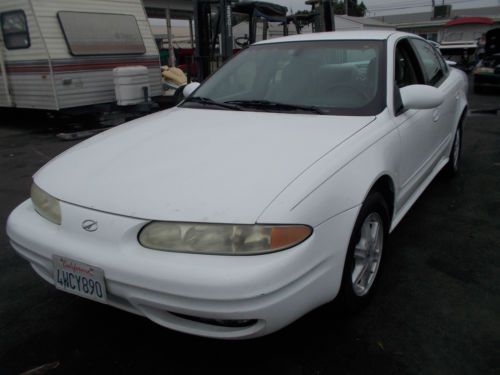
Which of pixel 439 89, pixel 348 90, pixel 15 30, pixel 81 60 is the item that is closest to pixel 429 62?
pixel 439 89

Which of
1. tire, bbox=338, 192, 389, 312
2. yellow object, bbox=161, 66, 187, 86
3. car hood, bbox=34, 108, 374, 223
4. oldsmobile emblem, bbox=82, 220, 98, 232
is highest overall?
car hood, bbox=34, 108, 374, 223

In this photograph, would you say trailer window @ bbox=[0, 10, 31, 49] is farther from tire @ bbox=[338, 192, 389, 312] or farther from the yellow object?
tire @ bbox=[338, 192, 389, 312]

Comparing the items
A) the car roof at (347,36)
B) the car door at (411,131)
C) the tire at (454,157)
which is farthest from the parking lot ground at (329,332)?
the car roof at (347,36)

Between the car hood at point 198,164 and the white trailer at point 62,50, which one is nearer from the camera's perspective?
the car hood at point 198,164

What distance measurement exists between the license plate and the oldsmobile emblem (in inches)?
5.8

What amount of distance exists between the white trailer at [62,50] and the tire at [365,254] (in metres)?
6.99

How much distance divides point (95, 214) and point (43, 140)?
21.0 ft

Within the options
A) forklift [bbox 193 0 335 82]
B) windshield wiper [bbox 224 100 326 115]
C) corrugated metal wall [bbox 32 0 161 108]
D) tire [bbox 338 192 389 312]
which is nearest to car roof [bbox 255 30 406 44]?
windshield wiper [bbox 224 100 326 115]

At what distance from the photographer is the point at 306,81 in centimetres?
304

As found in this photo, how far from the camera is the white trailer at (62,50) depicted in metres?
7.92

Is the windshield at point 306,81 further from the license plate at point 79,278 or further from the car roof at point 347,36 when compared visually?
the license plate at point 79,278

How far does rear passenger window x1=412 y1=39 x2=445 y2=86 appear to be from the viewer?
3.73 m

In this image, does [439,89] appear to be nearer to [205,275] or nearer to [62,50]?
[205,275]

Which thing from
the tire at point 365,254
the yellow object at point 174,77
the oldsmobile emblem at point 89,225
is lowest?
the yellow object at point 174,77
